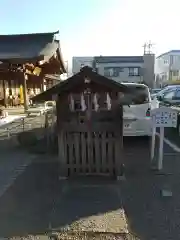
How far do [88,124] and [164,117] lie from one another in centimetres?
161

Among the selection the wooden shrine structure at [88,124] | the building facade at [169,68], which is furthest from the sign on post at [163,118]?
the building facade at [169,68]

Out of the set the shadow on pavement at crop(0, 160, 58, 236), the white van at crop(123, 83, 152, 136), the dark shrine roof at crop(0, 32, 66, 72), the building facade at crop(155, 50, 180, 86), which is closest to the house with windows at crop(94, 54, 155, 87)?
the building facade at crop(155, 50, 180, 86)

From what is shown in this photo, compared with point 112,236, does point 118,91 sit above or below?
above

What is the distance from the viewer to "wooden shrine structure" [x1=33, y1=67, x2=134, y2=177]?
3.91 metres

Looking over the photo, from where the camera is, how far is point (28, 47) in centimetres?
1138

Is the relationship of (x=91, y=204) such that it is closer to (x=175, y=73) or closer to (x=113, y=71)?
(x=113, y=71)

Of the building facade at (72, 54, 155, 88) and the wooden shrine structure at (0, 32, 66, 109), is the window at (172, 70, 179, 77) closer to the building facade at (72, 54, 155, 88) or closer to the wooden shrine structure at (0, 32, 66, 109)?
the building facade at (72, 54, 155, 88)

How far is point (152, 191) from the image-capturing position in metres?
3.77

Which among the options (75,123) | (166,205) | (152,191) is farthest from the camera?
(75,123)

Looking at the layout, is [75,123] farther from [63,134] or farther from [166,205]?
[166,205]

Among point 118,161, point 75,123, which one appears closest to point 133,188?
point 118,161

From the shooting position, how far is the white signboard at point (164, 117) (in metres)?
4.47

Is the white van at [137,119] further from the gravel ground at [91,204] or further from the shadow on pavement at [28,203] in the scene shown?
the shadow on pavement at [28,203]

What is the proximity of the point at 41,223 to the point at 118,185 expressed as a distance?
1557mm
